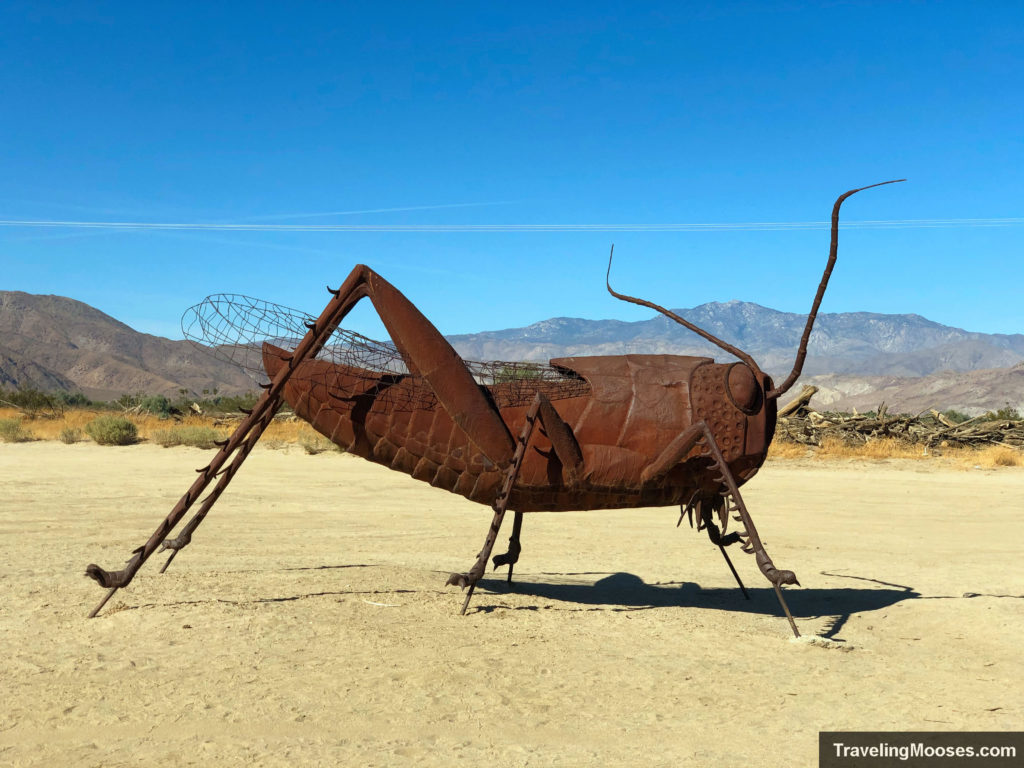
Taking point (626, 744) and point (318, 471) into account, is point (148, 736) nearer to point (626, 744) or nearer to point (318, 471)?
point (626, 744)

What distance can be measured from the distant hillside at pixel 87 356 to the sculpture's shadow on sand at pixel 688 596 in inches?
4418

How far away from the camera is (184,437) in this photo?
26.5 m

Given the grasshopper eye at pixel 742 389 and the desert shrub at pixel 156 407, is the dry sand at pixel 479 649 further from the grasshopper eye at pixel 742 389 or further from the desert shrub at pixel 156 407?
the desert shrub at pixel 156 407

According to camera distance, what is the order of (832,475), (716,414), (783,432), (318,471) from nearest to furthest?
1. (716,414)
2. (318,471)
3. (832,475)
4. (783,432)

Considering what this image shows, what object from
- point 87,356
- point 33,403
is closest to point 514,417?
point 33,403

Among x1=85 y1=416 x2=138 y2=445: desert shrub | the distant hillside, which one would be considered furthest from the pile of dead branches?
the distant hillside

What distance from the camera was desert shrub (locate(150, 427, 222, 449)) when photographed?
26.1m

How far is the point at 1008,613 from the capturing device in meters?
7.68

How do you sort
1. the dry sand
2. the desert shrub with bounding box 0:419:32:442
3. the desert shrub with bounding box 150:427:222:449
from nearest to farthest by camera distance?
1. the dry sand
2. the desert shrub with bounding box 150:427:222:449
3. the desert shrub with bounding box 0:419:32:442

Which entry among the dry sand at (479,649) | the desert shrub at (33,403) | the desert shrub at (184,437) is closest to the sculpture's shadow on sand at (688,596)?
the dry sand at (479,649)

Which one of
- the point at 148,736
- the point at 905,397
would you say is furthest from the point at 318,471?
the point at 905,397

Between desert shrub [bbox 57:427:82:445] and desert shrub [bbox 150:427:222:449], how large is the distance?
2.69 meters

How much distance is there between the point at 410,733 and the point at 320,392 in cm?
315

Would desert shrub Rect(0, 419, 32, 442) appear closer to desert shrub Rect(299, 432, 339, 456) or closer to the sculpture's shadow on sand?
desert shrub Rect(299, 432, 339, 456)
